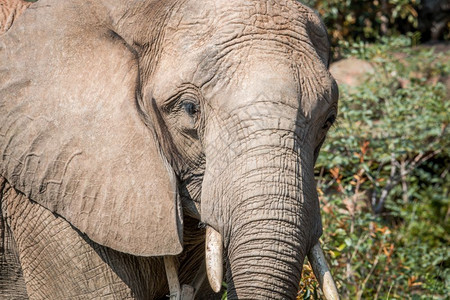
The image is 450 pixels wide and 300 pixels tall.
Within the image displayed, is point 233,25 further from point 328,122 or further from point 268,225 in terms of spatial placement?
point 268,225

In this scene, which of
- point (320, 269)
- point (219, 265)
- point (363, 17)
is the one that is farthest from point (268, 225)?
point (363, 17)

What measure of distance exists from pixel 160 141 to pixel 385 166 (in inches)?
148

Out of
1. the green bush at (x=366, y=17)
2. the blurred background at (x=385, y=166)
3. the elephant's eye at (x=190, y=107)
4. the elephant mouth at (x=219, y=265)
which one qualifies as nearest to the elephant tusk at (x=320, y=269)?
the elephant mouth at (x=219, y=265)

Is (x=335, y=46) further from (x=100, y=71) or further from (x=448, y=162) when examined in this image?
(x=100, y=71)

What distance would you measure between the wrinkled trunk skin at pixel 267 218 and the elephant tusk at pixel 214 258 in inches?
1.8

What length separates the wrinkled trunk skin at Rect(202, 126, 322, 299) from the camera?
303 cm

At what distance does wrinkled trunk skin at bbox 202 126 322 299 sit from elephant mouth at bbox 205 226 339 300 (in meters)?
0.05

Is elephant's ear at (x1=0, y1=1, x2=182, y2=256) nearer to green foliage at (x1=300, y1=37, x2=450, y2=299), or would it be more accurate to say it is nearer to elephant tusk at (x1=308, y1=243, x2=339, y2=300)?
elephant tusk at (x1=308, y1=243, x2=339, y2=300)

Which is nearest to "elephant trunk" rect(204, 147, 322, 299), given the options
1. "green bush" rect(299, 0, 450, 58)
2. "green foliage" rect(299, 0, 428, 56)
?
"green bush" rect(299, 0, 450, 58)

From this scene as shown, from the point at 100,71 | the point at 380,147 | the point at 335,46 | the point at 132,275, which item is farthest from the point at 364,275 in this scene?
the point at 335,46

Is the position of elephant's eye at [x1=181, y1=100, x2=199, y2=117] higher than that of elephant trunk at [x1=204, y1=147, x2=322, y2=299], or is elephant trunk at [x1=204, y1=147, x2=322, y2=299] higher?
elephant's eye at [x1=181, y1=100, x2=199, y2=117]

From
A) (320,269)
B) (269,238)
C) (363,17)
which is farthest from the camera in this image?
(363,17)

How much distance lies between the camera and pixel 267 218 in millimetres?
3021

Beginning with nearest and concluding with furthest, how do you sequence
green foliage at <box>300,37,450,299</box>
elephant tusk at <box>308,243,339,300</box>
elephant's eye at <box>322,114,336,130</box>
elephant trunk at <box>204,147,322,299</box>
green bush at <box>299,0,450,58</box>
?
elephant trunk at <box>204,147,322,299</box>
elephant tusk at <box>308,243,339,300</box>
elephant's eye at <box>322,114,336,130</box>
green foliage at <box>300,37,450,299</box>
green bush at <box>299,0,450,58</box>
